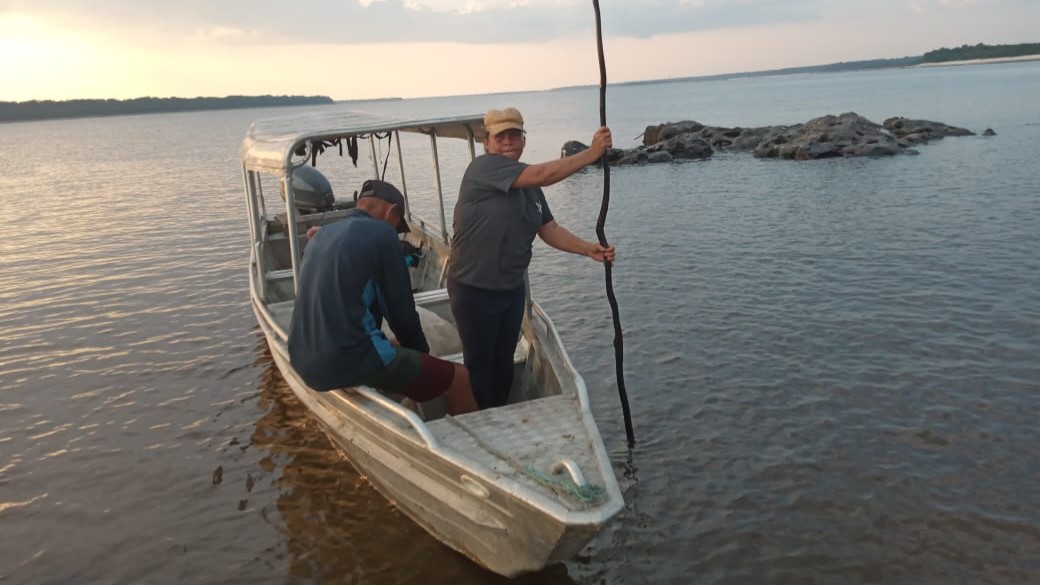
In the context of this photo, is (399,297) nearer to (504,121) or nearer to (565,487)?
(504,121)

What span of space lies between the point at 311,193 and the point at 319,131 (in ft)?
23.7

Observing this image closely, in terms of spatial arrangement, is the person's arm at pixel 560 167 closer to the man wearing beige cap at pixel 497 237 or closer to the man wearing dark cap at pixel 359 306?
the man wearing beige cap at pixel 497 237

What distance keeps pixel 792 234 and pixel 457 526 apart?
44.3 feet

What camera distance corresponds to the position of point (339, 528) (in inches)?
251

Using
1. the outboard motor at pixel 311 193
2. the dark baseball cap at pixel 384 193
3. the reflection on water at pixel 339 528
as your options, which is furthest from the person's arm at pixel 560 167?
the outboard motor at pixel 311 193

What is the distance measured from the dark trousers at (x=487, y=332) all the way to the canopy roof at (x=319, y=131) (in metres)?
2.17

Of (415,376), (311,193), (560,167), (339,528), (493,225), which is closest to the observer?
(560,167)

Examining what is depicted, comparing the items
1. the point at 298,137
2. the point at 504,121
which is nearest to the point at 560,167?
the point at 504,121

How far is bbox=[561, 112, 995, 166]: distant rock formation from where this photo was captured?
100 ft

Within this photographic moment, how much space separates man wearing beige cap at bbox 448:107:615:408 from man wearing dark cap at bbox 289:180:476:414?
1.36 ft

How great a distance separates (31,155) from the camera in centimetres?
6662

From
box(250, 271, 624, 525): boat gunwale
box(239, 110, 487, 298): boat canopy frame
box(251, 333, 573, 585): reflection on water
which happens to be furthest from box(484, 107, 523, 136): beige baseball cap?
box(251, 333, 573, 585): reflection on water

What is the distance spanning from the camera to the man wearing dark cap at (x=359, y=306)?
4898mm

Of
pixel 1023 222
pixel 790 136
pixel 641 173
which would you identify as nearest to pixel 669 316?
pixel 1023 222
